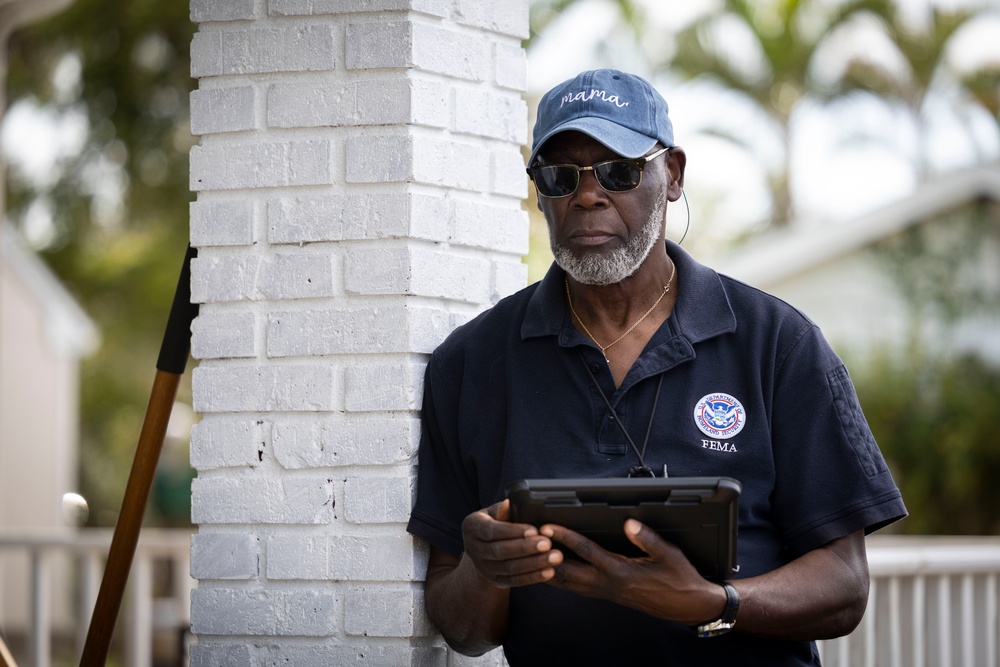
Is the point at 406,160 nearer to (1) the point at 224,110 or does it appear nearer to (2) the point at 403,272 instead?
(2) the point at 403,272

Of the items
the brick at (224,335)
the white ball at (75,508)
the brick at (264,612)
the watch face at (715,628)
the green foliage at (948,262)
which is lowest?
the brick at (264,612)

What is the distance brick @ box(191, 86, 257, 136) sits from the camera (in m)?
2.96

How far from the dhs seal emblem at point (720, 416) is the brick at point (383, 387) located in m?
0.63

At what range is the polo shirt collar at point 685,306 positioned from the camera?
2725 millimetres

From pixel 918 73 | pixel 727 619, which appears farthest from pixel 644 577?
pixel 918 73

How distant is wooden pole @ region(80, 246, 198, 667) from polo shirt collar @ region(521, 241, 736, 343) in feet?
2.76

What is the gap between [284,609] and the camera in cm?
286

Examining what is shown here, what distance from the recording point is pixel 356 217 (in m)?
2.87

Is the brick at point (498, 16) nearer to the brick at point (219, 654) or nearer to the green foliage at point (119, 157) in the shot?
the brick at point (219, 654)

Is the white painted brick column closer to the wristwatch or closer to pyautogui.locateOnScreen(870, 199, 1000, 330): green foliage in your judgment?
the wristwatch

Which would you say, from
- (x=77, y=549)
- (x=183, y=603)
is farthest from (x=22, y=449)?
(x=77, y=549)

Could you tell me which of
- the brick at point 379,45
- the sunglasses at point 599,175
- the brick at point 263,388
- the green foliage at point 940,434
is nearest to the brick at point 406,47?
the brick at point 379,45

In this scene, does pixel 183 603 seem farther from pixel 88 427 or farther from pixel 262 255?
pixel 88 427

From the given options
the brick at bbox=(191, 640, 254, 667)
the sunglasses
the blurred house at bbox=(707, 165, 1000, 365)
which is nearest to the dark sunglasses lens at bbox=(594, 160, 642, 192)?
the sunglasses
